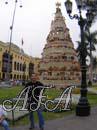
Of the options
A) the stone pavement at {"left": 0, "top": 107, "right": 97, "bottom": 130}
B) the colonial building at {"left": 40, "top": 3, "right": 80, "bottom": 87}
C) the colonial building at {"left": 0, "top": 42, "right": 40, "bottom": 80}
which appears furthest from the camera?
the colonial building at {"left": 0, "top": 42, "right": 40, "bottom": 80}

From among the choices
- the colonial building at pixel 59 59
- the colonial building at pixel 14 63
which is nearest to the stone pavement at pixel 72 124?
the colonial building at pixel 59 59

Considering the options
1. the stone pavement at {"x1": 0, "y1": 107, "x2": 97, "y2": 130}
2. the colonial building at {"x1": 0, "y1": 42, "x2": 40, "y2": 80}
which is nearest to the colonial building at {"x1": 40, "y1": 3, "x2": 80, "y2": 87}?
the stone pavement at {"x1": 0, "y1": 107, "x2": 97, "y2": 130}

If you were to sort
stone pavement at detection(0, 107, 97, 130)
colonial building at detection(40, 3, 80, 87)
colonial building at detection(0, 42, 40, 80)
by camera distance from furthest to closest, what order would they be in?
colonial building at detection(0, 42, 40, 80) → colonial building at detection(40, 3, 80, 87) → stone pavement at detection(0, 107, 97, 130)

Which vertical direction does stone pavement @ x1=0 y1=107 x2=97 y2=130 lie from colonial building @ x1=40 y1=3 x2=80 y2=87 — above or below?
below

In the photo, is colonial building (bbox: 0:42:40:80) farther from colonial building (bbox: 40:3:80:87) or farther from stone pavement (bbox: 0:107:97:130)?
stone pavement (bbox: 0:107:97:130)

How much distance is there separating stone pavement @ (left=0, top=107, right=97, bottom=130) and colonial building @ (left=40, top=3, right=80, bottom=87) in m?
29.3

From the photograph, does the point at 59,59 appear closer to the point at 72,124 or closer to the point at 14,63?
the point at 72,124

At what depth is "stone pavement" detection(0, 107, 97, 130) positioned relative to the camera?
12.4m

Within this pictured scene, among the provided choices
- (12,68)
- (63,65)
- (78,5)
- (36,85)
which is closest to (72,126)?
(36,85)

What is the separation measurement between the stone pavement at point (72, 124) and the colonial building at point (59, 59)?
96.1 ft

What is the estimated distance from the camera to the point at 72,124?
1332 cm

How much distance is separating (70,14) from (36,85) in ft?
21.1

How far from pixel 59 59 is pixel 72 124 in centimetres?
3264

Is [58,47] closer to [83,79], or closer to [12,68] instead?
[83,79]
